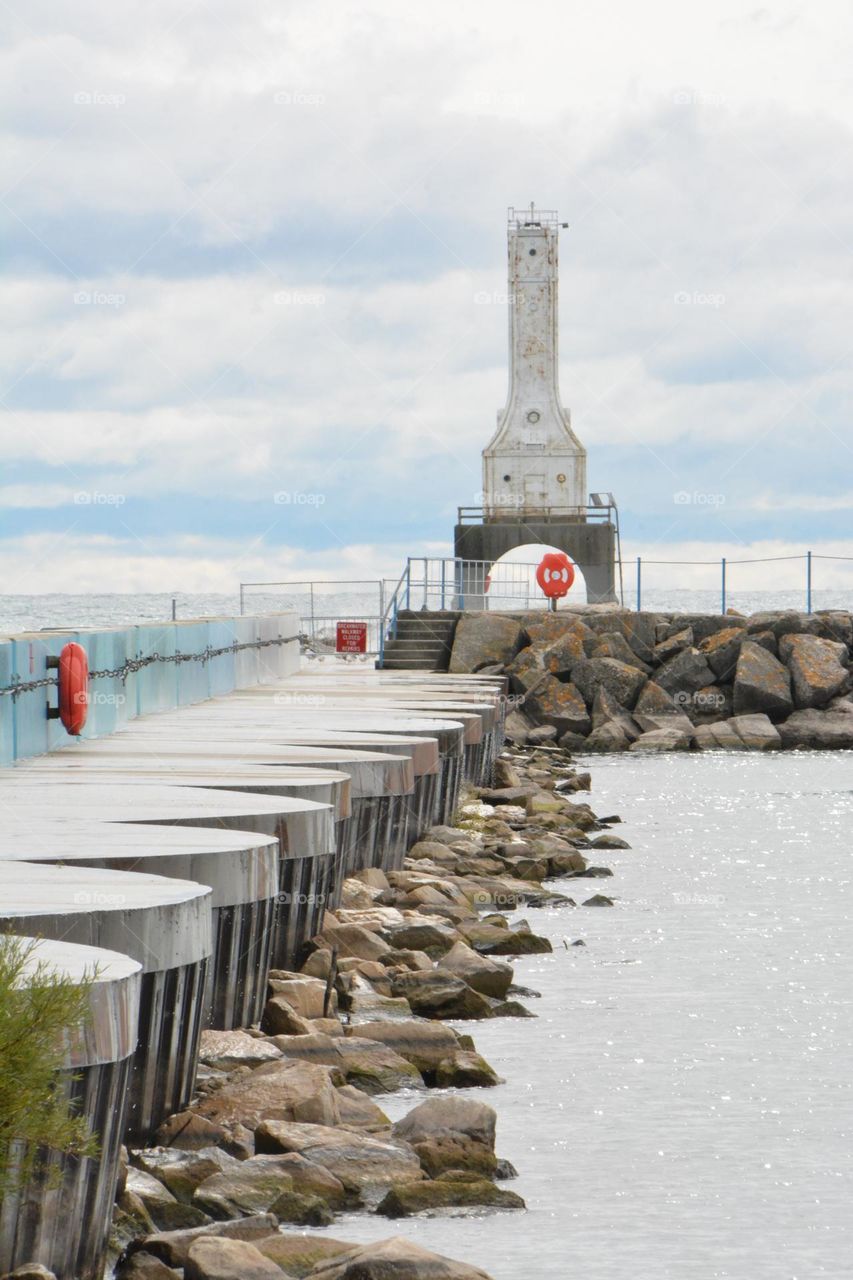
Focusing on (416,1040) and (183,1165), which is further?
(416,1040)

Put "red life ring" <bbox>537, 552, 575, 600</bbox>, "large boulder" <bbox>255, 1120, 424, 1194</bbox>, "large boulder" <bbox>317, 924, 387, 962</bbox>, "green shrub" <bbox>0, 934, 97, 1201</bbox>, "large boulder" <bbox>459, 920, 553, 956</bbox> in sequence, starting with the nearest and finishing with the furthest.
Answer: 1. "green shrub" <bbox>0, 934, 97, 1201</bbox>
2. "large boulder" <bbox>255, 1120, 424, 1194</bbox>
3. "large boulder" <bbox>317, 924, 387, 962</bbox>
4. "large boulder" <bbox>459, 920, 553, 956</bbox>
5. "red life ring" <bbox>537, 552, 575, 600</bbox>

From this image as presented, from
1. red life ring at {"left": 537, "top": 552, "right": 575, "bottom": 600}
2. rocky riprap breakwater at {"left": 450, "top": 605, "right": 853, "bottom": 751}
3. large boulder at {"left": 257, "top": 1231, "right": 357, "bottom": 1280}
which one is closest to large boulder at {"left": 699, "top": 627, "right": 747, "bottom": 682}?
rocky riprap breakwater at {"left": 450, "top": 605, "right": 853, "bottom": 751}

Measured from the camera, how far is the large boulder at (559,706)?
32375 millimetres

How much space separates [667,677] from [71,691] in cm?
2171

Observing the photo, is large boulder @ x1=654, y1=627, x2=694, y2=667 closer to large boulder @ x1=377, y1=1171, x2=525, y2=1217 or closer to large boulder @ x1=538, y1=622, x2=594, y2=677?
large boulder @ x1=538, y1=622, x2=594, y2=677

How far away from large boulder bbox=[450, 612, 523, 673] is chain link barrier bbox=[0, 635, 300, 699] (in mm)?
7275

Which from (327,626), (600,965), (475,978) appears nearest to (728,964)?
(600,965)

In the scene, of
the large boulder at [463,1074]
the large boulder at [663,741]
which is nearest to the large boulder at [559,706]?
the large boulder at [663,741]

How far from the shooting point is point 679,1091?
8.78m

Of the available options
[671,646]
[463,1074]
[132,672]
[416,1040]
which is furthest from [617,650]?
[463,1074]

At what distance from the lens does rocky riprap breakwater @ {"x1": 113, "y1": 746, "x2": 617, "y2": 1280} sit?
562 cm

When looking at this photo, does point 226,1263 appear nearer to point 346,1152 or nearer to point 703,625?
point 346,1152

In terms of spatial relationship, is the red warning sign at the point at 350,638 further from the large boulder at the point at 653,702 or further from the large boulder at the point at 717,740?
the large boulder at the point at 717,740

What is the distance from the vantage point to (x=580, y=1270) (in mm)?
6266
